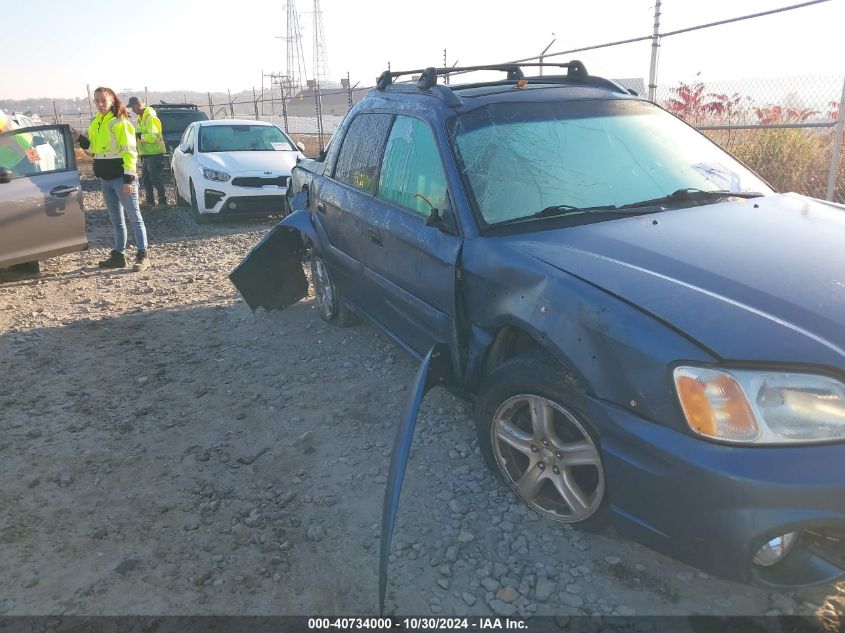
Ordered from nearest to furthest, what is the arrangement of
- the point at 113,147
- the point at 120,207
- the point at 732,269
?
the point at 732,269 → the point at 113,147 → the point at 120,207

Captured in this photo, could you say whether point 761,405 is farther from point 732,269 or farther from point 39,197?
point 39,197

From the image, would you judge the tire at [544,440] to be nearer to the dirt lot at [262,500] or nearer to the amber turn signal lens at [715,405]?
the dirt lot at [262,500]

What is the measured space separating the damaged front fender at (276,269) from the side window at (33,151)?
8.88 ft

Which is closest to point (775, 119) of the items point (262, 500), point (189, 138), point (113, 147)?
point (262, 500)

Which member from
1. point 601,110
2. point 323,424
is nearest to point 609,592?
point 323,424

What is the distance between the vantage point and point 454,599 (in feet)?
7.55

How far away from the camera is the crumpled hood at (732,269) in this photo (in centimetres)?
189

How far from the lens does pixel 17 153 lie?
6078mm

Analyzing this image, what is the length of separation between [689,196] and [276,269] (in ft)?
11.5

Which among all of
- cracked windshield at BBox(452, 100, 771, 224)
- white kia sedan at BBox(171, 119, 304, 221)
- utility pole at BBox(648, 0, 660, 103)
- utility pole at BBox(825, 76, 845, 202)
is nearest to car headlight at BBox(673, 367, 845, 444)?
cracked windshield at BBox(452, 100, 771, 224)

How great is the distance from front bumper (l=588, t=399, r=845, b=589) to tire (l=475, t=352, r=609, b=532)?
0.19 meters

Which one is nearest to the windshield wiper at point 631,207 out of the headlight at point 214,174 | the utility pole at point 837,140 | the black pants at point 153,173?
the utility pole at point 837,140

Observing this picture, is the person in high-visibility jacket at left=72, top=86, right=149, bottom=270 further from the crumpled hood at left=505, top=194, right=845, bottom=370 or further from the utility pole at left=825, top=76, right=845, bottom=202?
the utility pole at left=825, top=76, right=845, bottom=202

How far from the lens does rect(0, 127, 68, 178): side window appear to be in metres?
5.98
